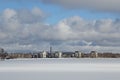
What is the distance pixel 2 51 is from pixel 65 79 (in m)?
64.4

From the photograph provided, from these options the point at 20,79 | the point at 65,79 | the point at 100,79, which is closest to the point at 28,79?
the point at 20,79

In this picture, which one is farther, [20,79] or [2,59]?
[2,59]

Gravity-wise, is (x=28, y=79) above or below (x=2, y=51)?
below

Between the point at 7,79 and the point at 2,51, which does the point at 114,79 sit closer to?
the point at 7,79

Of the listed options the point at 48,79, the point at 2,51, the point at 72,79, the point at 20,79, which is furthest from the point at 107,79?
the point at 2,51

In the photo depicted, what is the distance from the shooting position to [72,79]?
27.5 m

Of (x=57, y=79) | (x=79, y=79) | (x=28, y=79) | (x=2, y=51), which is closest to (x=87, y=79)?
(x=79, y=79)

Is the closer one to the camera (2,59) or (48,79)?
(48,79)

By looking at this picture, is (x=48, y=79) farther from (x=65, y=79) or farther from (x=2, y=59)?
(x=2, y=59)

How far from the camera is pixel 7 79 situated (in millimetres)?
26578

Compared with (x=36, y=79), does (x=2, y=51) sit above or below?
above

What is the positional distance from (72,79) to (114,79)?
3.22 meters

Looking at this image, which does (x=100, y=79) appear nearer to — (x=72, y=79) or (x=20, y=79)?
(x=72, y=79)

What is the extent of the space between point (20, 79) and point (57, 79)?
9.20ft
